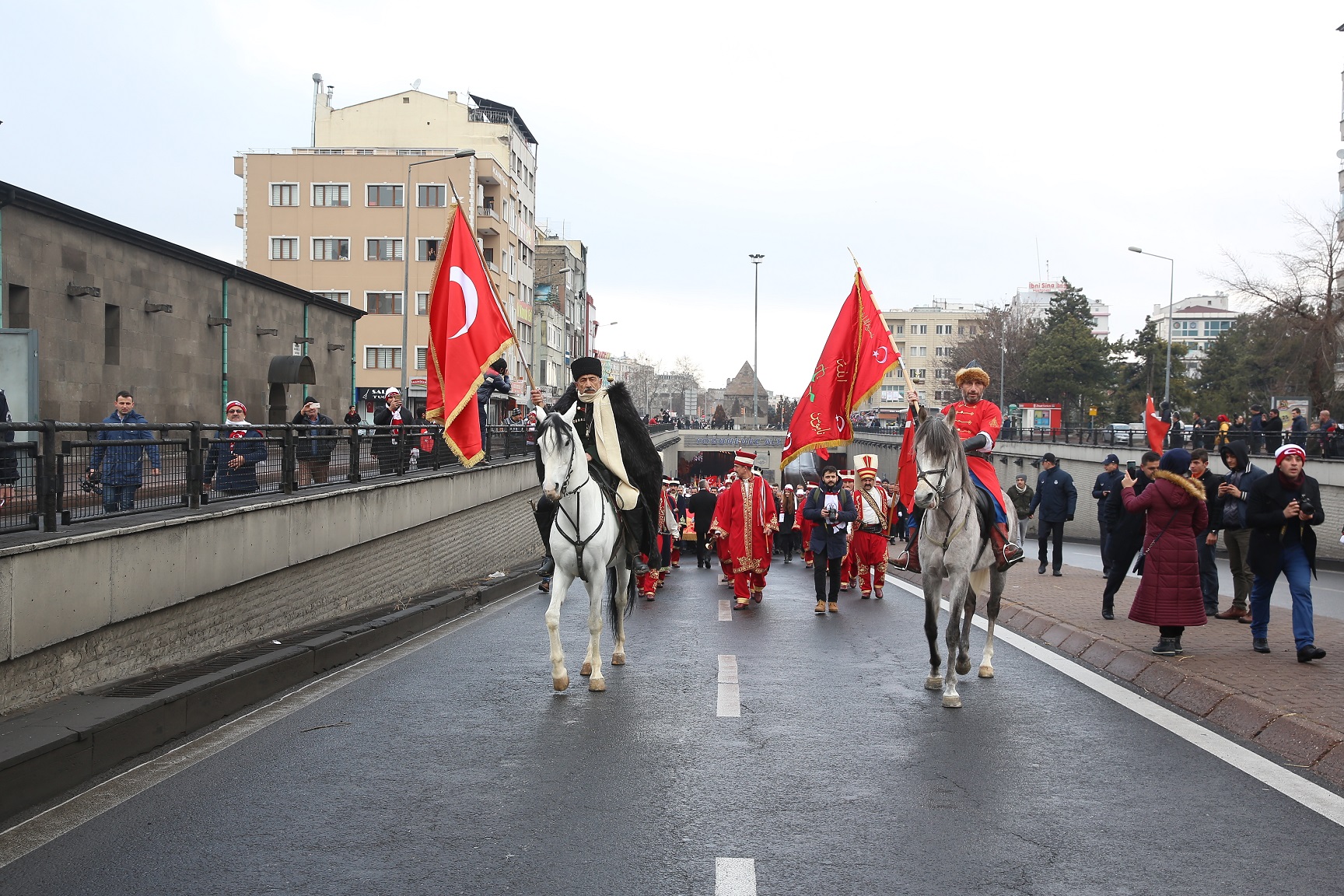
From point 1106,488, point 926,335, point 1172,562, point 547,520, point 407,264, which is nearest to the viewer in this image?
point 1172,562

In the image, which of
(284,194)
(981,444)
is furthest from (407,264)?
(981,444)

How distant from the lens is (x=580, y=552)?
955 cm

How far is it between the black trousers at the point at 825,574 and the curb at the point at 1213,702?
11.4 ft

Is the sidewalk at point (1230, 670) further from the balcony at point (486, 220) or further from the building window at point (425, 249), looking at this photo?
the balcony at point (486, 220)

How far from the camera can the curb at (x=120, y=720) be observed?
6.06 meters

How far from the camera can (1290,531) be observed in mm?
9906

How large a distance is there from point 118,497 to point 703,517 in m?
16.2

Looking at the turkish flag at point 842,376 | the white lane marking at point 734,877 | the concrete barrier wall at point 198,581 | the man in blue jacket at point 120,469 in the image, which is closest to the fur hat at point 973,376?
the turkish flag at point 842,376

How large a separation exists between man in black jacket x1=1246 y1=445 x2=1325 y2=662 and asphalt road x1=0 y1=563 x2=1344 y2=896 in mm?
1916

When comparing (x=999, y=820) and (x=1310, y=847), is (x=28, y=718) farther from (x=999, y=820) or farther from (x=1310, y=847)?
(x=1310, y=847)

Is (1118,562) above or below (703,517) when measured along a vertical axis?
above

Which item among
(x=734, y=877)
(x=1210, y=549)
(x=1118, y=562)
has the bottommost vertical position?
(x=734, y=877)

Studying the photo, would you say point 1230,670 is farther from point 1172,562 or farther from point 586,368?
point 586,368

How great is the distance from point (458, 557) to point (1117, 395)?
76.7 meters
